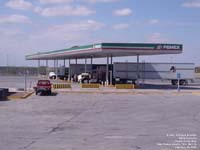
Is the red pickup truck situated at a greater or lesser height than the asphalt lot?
greater

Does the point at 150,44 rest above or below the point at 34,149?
above

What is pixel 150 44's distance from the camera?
53.8m

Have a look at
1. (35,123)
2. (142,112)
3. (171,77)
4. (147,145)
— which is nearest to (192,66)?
(171,77)

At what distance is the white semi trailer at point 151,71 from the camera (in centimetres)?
6469

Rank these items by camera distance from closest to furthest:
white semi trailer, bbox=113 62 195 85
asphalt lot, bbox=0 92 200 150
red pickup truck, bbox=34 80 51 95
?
asphalt lot, bbox=0 92 200 150 < red pickup truck, bbox=34 80 51 95 < white semi trailer, bbox=113 62 195 85

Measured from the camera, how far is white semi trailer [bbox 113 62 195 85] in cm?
6469

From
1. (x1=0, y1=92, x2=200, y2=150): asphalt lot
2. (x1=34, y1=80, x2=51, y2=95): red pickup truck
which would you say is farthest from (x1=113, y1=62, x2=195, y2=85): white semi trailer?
Answer: (x1=0, y1=92, x2=200, y2=150): asphalt lot

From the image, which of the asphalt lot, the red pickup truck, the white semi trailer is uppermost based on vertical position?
the white semi trailer

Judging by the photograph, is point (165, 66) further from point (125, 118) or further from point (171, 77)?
point (125, 118)

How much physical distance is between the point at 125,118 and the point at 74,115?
3121mm

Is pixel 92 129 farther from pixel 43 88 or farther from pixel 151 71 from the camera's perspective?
pixel 151 71

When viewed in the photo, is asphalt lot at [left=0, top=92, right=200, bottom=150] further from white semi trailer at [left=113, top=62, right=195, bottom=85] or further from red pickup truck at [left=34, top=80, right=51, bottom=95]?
white semi trailer at [left=113, top=62, right=195, bottom=85]

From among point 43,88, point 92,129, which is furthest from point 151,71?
point 92,129

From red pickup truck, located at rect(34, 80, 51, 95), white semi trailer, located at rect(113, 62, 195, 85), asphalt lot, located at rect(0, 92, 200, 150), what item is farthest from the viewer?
Answer: white semi trailer, located at rect(113, 62, 195, 85)
